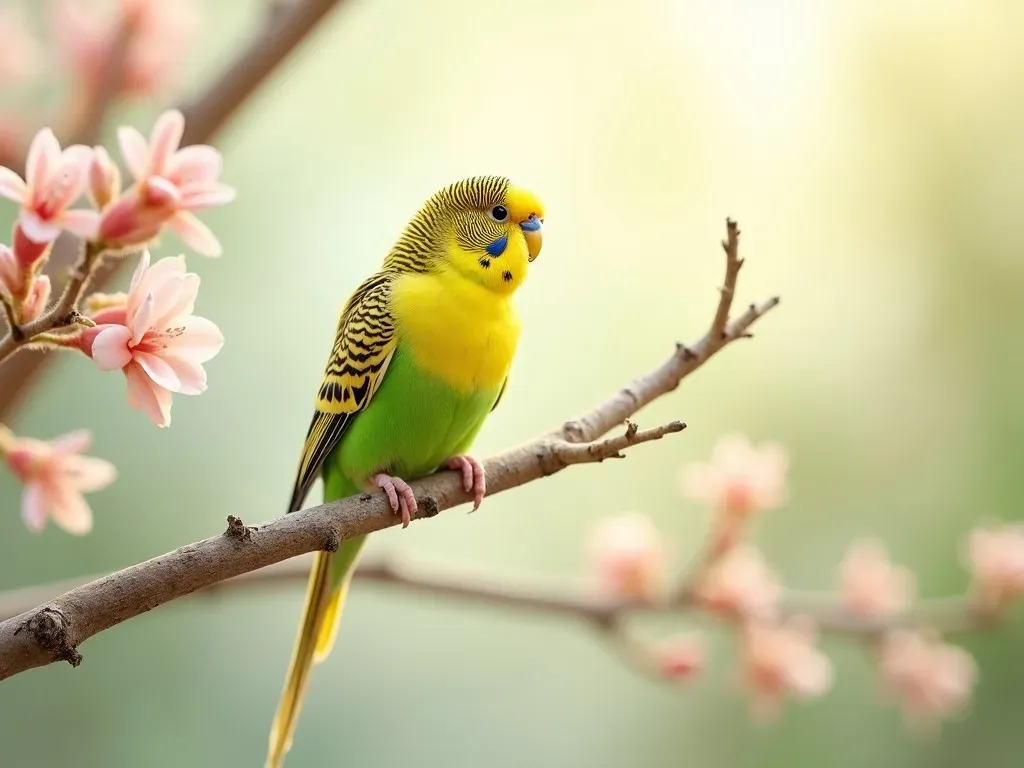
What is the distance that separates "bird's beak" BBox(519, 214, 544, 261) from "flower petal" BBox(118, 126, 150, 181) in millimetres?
468

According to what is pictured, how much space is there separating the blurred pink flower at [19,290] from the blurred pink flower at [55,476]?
38cm

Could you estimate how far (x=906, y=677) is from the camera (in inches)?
93.2

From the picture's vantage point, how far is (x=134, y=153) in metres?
1.06

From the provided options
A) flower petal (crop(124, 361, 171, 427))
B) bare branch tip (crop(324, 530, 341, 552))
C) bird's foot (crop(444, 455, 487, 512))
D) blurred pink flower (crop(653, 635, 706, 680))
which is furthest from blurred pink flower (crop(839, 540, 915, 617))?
flower petal (crop(124, 361, 171, 427))

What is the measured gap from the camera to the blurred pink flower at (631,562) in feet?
7.45

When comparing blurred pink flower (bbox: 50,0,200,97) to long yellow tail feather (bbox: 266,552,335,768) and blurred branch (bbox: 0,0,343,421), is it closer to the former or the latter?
blurred branch (bbox: 0,0,343,421)

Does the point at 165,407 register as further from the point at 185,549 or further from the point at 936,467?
the point at 936,467

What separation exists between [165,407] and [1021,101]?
13.7 ft

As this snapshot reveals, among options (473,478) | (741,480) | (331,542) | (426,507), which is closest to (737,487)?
(741,480)

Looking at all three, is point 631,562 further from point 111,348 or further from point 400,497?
point 111,348

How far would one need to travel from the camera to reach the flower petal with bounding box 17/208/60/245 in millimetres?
987

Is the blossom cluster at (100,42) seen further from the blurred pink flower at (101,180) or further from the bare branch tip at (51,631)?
the bare branch tip at (51,631)

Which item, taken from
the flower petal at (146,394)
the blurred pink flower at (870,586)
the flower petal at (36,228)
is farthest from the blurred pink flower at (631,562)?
the flower petal at (36,228)

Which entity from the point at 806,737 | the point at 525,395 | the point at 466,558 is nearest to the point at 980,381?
the point at 806,737
